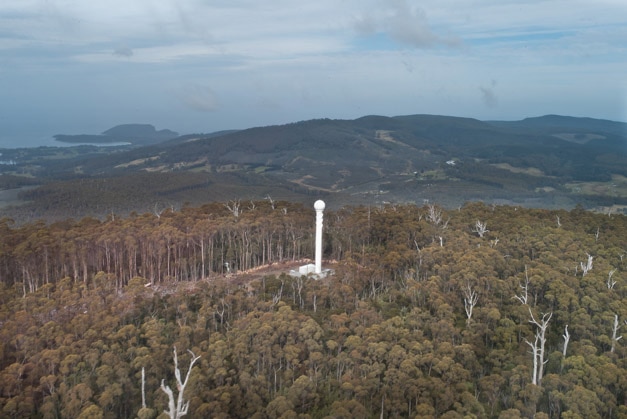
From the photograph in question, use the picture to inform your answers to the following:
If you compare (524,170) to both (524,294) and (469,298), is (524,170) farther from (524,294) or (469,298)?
(469,298)

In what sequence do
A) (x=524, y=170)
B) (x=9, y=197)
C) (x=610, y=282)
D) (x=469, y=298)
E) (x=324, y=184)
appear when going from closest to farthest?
(x=469, y=298) < (x=610, y=282) < (x=9, y=197) < (x=324, y=184) < (x=524, y=170)

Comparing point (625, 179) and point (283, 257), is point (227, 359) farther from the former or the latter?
point (625, 179)

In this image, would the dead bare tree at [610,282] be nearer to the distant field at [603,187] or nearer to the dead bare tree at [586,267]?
the dead bare tree at [586,267]

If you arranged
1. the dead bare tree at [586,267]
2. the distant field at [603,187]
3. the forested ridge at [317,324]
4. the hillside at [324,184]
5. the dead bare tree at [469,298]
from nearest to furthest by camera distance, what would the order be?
the forested ridge at [317,324] → the dead bare tree at [469,298] → the dead bare tree at [586,267] → the hillside at [324,184] → the distant field at [603,187]

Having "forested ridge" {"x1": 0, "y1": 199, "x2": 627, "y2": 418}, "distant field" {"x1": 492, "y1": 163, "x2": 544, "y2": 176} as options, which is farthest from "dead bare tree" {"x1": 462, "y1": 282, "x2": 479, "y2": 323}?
"distant field" {"x1": 492, "y1": 163, "x2": 544, "y2": 176}

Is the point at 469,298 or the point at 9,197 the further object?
the point at 9,197

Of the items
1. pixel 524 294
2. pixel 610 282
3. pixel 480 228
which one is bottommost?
pixel 524 294

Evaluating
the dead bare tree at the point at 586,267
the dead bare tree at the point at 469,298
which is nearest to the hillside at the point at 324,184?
the dead bare tree at the point at 586,267

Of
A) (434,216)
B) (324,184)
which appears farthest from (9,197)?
(434,216)
